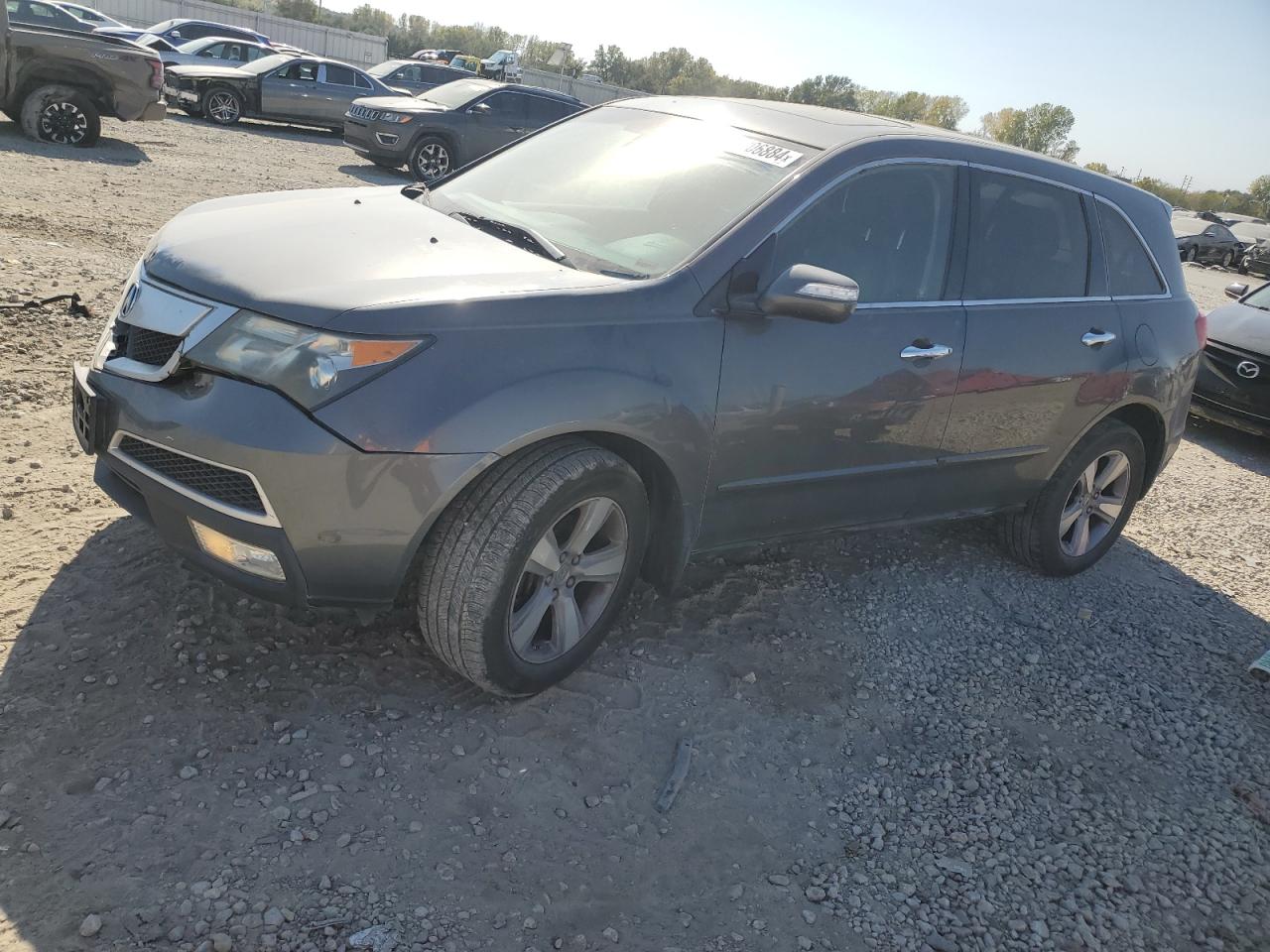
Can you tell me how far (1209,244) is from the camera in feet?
99.1

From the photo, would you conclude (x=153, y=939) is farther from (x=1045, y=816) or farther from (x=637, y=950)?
(x=1045, y=816)

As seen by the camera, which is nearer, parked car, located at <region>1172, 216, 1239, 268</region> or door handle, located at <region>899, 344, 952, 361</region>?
door handle, located at <region>899, 344, 952, 361</region>

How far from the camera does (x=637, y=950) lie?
2.25 m

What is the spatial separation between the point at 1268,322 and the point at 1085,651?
228 inches

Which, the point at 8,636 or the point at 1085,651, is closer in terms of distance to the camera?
the point at 8,636

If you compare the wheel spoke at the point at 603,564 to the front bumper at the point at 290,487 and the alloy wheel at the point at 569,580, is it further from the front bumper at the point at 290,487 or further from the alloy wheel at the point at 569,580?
the front bumper at the point at 290,487

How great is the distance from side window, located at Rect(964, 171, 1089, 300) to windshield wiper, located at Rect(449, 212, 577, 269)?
163cm

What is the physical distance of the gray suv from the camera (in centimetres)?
250

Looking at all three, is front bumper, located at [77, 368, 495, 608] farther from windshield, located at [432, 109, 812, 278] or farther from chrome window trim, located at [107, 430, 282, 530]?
windshield, located at [432, 109, 812, 278]

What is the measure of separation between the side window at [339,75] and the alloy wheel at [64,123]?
7.50 m

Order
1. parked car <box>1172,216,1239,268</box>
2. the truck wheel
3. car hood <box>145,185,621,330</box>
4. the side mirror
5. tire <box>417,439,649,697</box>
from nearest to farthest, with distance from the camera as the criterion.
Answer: car hood <box>145,185,621,330</box> < tire <box>417,439,649,697</box> < the side mirror < the truck wheel < parked car <box>1172,216,1239,268</box>

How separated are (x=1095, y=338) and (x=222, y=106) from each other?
57.1 ft

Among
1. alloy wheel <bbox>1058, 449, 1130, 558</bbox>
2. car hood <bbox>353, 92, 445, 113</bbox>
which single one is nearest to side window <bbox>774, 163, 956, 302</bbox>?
alloy wheel <bbox>1058, 449, 1130, 558</bbox>


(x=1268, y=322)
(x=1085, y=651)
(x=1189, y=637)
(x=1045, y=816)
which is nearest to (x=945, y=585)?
(x=1085, y=651)
